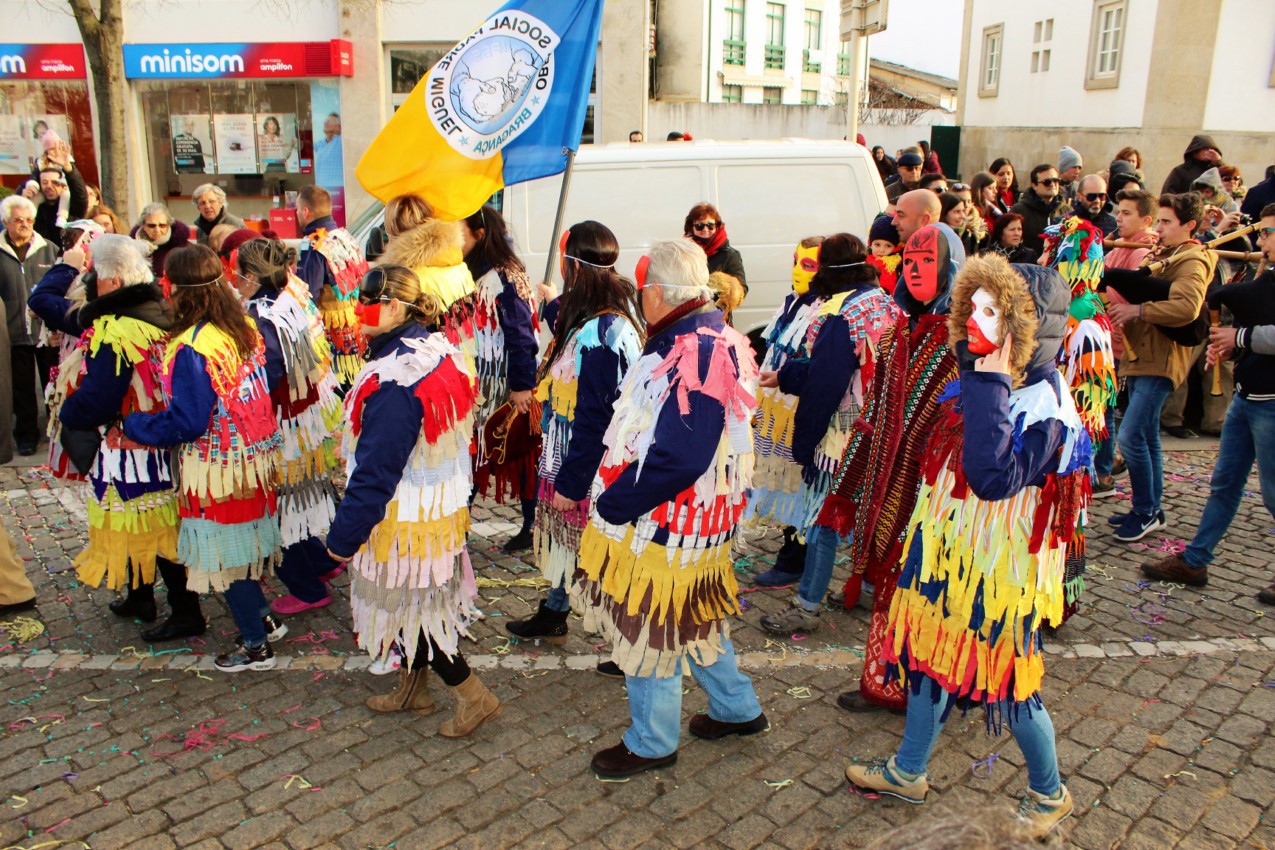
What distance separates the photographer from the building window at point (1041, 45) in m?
23.0

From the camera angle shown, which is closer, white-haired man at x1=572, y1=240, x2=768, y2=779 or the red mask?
white-haired man at x1=572, y1=240, x2=768, y2=779

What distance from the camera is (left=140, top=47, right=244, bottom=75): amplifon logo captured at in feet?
46.1

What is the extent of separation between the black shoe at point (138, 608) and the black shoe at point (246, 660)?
66 centimetres

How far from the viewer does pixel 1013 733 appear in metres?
3.07

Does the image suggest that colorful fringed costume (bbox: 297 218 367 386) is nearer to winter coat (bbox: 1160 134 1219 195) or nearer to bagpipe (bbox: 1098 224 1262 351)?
bagpipe (bbox: 1098 224 1262 351)

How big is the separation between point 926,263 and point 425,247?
2020 mm

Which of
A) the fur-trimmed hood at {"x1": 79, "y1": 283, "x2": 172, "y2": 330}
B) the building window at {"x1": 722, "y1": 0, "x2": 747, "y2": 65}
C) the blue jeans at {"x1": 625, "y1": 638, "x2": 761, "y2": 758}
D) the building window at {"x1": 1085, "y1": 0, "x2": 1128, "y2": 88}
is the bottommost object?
the blue jeans at {"x1": 625, "y1": 638, "x2": 761, "y2": 758}

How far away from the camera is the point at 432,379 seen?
10.8 feet

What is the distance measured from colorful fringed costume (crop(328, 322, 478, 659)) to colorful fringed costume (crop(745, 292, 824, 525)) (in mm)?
1656

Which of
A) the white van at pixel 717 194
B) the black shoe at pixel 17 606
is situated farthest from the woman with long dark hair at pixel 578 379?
the white van at pixel 717 194

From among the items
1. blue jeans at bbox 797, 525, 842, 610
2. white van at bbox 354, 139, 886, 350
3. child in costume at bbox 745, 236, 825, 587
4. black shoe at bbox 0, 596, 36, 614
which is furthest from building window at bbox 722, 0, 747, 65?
black shoe at bbox 0, 596, 36, 614

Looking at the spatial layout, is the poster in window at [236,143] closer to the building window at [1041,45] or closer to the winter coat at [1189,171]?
the winter coat at [1189,171]

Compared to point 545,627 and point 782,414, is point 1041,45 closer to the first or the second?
point 782,414

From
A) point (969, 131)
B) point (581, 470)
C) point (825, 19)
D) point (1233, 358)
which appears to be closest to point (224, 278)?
point (581, 470)
